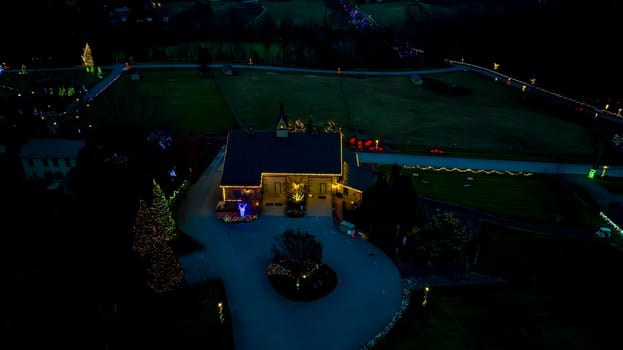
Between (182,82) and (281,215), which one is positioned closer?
(281,215)

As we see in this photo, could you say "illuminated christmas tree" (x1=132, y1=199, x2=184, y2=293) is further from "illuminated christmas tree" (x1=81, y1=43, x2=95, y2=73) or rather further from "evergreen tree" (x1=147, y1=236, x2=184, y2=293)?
"illuminated christmas tree" (x1=81, y1=43, x2=95, y2=73)

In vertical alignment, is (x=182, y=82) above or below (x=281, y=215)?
above

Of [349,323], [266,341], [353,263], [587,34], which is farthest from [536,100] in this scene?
[266,341]

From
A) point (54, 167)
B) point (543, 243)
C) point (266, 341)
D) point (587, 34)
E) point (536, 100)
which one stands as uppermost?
point (587, 34)

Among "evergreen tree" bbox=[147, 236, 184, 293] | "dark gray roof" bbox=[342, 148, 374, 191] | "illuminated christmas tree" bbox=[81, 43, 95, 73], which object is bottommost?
"evergreen tree" bbox=[147, 236, 184, 293]

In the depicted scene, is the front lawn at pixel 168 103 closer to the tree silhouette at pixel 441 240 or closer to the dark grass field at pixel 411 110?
the dark grass field at pixel 411 110

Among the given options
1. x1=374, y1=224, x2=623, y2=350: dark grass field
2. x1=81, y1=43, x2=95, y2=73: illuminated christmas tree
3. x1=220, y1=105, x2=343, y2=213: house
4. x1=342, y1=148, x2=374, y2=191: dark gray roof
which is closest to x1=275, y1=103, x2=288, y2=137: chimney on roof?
x1=220, y1=105, x2=343, y2=213: house

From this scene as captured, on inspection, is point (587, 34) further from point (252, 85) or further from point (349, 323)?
point (349, 323)

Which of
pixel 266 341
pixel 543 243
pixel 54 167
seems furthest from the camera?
pixel 54 167
